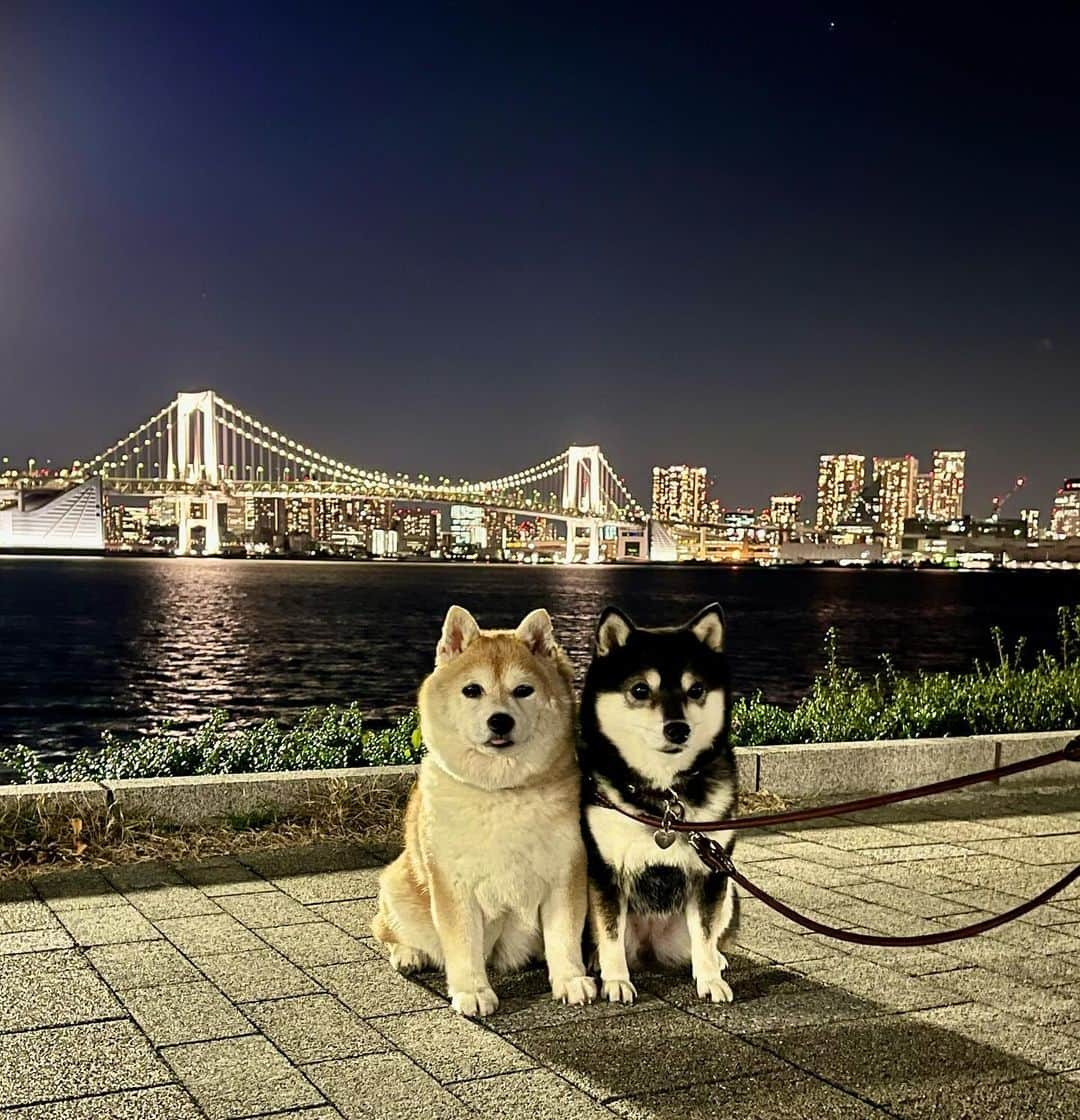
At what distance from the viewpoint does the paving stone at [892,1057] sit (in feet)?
11.3

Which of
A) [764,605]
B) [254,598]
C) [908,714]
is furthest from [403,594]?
[908,714]

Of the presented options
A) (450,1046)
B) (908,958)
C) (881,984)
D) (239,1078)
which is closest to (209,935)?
(239,1078)

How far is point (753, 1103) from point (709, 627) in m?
1.39

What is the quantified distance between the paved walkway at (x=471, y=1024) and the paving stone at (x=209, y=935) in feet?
0.04

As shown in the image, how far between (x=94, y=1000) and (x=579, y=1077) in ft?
5.43

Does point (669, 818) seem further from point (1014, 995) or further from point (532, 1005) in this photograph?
point (1014, 995)

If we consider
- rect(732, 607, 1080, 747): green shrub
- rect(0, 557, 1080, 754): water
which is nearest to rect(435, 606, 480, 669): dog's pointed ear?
rect(732, 607, 1080, 747): green shrub

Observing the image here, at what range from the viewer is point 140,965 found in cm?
435

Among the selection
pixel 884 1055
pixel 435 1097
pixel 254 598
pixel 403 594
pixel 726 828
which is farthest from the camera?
pixel 403 594

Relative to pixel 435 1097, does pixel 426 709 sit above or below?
above

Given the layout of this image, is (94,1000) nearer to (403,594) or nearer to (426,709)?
(426,709)

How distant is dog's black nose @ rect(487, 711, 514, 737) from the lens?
3.82 m

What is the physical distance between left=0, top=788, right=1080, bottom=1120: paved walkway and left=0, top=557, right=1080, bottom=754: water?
15.9 m

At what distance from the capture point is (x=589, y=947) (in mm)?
4207
